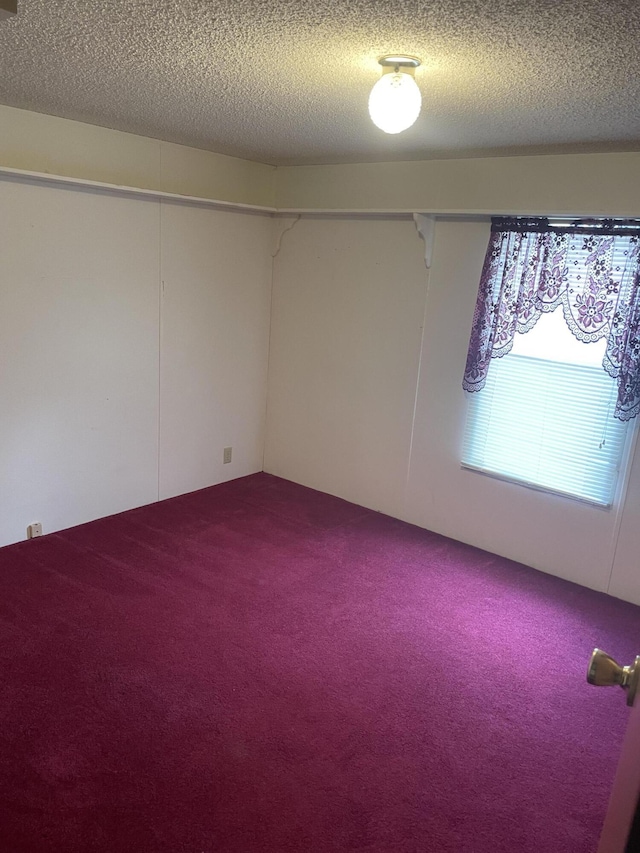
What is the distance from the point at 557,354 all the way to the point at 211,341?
7.41 ft

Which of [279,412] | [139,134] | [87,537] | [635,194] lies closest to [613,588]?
[635,194]

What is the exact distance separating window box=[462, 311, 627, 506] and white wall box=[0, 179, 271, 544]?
1.82m

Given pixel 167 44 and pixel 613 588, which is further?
pixel 613 588

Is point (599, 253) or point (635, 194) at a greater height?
point (635, 194)

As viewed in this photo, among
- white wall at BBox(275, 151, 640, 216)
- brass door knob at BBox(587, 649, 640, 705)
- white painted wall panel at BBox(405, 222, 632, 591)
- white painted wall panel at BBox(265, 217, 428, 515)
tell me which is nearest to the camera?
brass door knob at BBox(587, 649, 640, 705)

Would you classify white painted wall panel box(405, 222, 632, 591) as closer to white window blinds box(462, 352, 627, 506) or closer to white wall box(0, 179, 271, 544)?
white window blinds box(462, 352, 627, 506)

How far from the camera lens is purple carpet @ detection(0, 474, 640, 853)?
201 cm

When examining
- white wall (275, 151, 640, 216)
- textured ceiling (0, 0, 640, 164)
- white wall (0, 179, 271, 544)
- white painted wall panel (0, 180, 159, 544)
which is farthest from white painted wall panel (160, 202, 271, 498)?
textured ceiling (0, 0, 640, 164)

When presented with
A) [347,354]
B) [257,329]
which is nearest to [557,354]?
[347,354]

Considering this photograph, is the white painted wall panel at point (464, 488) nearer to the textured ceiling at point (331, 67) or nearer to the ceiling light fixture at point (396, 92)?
the textured ceiling at point (331, 67)

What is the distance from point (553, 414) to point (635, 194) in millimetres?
1176

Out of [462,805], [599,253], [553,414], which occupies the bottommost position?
[462,805]

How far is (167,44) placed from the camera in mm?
2023

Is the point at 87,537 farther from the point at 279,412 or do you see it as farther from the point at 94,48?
the point at 94,48
